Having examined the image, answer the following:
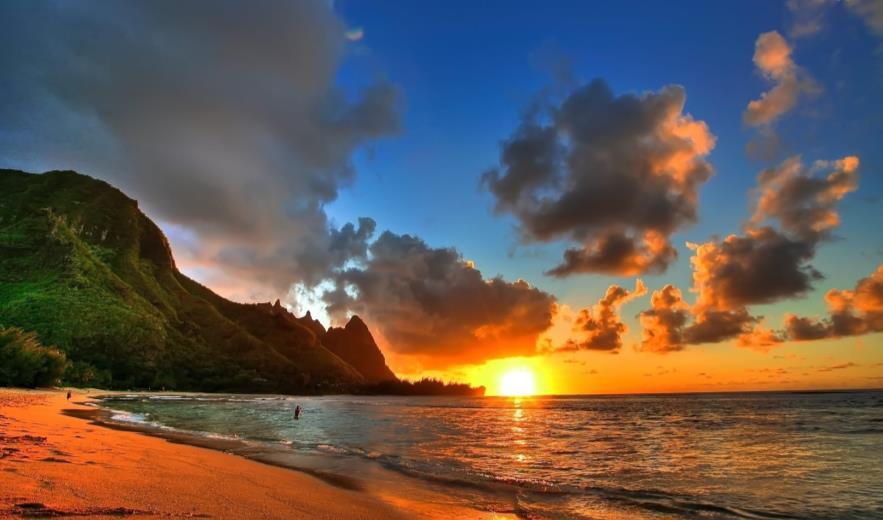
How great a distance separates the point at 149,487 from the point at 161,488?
221 mm

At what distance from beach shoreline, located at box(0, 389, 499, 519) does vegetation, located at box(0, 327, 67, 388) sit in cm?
7030

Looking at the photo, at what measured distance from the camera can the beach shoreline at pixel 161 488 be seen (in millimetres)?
7531

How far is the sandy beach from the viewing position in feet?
24.4

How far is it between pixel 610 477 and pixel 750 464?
936 centimetres

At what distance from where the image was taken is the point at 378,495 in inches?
528

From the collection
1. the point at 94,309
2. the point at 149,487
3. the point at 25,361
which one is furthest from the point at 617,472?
the point at 94,309

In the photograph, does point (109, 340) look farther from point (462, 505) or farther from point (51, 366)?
point (462, 505)

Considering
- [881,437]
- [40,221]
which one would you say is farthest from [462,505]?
[40,221]

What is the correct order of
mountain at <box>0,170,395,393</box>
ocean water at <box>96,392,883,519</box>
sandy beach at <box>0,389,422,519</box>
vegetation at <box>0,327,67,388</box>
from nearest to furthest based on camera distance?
1. sandy beach at <box>0,389,422,519</box>
2. ocean water at <box>96,392,883,519</box>
3. vegetation at <box>0,327,67,388</box>
4. mountain at <box>0,170,395,393</box>

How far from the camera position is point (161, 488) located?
9.64 metres

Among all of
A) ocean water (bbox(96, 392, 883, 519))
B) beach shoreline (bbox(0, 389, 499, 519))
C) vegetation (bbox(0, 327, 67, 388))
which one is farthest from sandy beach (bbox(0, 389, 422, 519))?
vegetation (bbox(0, 327, 67, 388))

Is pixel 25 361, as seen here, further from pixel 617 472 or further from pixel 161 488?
pixel 617 472

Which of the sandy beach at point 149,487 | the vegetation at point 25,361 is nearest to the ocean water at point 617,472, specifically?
the sandy beach at point 149,487

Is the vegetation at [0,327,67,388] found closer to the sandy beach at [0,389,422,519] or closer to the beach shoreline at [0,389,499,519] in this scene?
the beach shoreline at [0,389,499,519]
